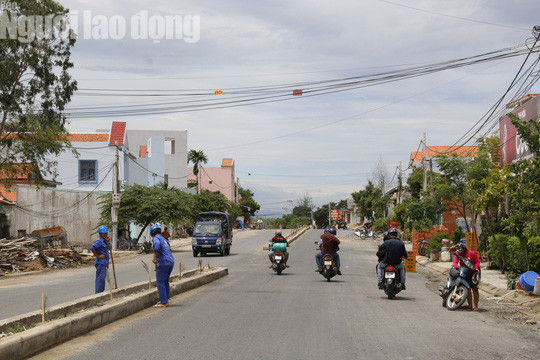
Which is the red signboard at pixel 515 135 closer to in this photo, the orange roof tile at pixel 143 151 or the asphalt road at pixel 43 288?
the asphalt road at pixel 43 288

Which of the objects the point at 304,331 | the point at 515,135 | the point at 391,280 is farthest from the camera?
the point at 515,135

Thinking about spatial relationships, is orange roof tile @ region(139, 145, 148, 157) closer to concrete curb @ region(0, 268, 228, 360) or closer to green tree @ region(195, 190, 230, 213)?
green tree @ region(195, 190, 230, 213)

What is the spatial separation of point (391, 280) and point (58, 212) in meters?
32.6

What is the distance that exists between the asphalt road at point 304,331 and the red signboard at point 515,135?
9.33 meters

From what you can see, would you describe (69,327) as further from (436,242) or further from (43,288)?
(436,242)

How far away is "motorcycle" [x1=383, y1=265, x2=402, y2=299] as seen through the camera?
1508 cm

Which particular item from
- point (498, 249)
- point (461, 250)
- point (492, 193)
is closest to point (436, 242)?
point (498, 249)

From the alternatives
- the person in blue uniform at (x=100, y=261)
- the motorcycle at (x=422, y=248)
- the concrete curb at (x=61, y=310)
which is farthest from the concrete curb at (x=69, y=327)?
the motorcycle at (x=422, y=248)

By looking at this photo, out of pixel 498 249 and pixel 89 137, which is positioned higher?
pixel 89 137

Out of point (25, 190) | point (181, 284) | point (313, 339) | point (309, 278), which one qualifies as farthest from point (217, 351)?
point (25, 190)

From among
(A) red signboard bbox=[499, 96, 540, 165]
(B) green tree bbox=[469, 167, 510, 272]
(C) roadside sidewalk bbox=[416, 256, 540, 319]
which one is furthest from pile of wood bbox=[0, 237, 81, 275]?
(A) red signboard bbox=[499, 96, 540, 165]

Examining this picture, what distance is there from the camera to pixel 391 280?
1505 cm

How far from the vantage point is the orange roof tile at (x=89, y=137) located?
49.1 meters

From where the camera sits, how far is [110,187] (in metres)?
49.3
